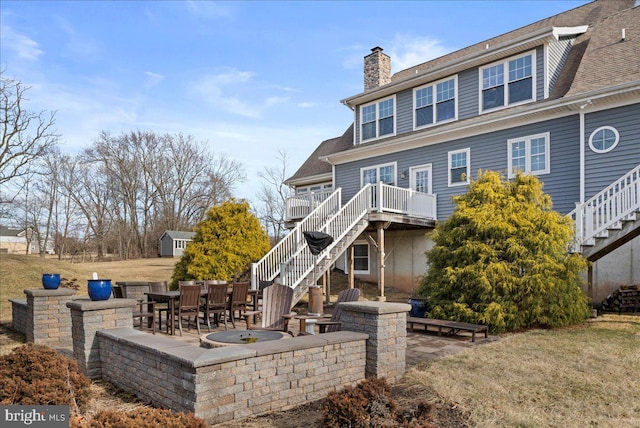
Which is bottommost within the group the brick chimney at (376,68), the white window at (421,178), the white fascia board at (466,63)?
the white window at (421,178)

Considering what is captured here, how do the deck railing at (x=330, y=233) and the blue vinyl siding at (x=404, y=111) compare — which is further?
the blue vinyl siding at (x=404, y=111)

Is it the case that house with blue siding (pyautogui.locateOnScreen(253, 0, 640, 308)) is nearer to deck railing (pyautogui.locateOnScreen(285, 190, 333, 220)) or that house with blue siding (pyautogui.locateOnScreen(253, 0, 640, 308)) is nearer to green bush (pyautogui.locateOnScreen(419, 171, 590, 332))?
deck railing (pyautogui.locateOnScreen(285, 190, 333, 220))

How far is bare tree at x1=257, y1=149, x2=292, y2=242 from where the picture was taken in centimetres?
3594

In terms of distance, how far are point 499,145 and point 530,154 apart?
96 centimetres

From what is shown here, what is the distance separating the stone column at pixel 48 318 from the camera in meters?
7.27

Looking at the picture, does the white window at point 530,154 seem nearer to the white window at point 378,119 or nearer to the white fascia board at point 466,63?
the white fascia board at point 466,63

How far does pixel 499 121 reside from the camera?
42.3ft

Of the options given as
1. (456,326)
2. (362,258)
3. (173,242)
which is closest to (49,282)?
(456,326)

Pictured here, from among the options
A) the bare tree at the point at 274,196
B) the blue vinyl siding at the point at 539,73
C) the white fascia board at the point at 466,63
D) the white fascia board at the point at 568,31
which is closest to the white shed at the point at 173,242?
the bare tree at the point at 274,196

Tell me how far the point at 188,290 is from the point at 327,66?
1087cm

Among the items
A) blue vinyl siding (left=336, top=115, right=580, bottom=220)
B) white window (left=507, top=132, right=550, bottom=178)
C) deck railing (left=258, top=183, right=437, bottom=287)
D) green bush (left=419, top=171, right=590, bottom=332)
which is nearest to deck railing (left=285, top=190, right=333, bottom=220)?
deck railing (left=258, top=183, right=437, bottom=287)

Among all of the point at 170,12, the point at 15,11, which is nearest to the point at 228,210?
the point at 170,12

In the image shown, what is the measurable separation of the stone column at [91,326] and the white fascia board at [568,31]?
13.1 metres

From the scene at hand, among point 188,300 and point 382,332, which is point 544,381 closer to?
point 382,332
